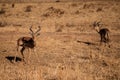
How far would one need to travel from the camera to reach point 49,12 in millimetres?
33719

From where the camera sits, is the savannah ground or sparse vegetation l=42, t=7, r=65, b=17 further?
sparse vegetation l=42, t=7, r=65, b=17

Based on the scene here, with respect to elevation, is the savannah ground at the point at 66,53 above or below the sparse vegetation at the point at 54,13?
below

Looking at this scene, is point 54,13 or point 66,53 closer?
point 66,53

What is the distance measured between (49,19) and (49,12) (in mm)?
Result: 3980

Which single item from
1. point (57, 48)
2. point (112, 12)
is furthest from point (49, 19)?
point (57, 48)

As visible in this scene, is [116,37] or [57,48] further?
[116,37]

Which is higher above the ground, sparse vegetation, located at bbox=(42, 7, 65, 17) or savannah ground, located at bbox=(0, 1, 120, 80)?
sparse vegetation, located at bbox=(42, 7, 65, 17)

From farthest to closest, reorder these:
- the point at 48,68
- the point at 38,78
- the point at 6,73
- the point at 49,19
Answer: the point at 49,19, the point at 48,68, the point at 6,73, the point at 38,78

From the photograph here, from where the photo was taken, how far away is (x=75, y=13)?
109 ft

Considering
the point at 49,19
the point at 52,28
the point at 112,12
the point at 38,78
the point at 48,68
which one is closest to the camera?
the point at 38,78

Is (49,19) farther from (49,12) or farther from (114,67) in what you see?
(114,67)

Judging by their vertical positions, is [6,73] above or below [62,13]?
below

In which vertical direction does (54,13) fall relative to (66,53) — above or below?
above

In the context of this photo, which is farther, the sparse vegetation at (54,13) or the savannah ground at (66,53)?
the sparse vegetation at (54,13)
